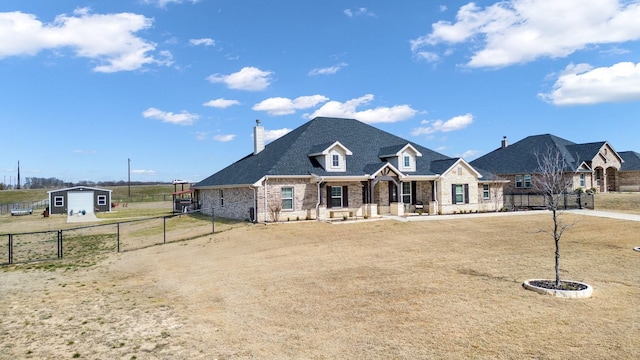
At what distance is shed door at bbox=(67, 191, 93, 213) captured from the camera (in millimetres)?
48031

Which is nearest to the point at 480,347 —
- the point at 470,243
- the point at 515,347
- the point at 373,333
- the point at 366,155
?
the point at 515,347

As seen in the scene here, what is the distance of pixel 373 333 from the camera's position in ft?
26.4

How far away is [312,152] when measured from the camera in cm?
3030

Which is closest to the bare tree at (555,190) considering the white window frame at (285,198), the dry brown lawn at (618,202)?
the dry brown lawn at (618,202)

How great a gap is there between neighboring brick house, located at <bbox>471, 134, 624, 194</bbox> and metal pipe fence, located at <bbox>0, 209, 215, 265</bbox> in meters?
32.7

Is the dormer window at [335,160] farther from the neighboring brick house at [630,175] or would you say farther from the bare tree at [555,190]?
the neighboring brick house at [630,175]

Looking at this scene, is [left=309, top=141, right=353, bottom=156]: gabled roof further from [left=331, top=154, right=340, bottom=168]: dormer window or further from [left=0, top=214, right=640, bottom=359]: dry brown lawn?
[left=0, top=214, right=640, bottom=359]: dry brown lawn

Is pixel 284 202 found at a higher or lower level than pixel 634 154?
lower

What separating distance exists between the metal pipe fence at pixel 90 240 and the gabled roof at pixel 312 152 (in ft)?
15.9

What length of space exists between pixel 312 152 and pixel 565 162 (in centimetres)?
2787

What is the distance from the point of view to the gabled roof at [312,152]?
28359 mm

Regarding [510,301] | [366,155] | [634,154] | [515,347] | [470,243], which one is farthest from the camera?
[634,154]

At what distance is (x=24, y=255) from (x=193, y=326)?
15.1 meters

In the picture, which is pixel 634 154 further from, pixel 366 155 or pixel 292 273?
pixel 292 273
